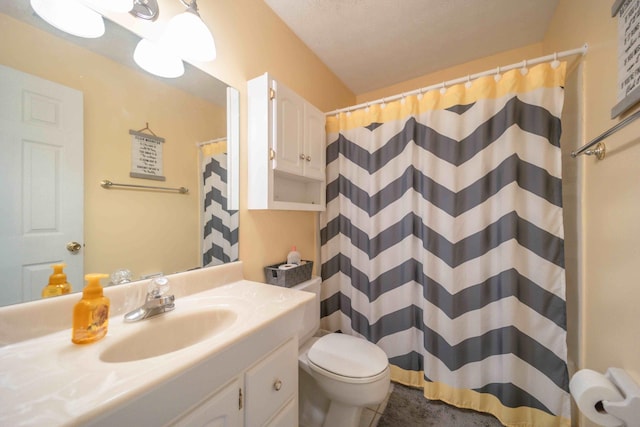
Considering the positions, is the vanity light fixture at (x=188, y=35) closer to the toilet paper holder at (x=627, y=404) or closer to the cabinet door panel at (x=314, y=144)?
the cabinet door panel at (x=314, y=144)

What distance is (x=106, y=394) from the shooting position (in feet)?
1.32

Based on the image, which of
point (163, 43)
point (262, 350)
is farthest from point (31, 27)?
point (262, 350)

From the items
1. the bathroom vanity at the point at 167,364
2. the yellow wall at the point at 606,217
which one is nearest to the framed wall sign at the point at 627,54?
the yellow wall at the point at 606,217

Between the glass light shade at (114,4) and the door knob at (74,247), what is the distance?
2.55 ft

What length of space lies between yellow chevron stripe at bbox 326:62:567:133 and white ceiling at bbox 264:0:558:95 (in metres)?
0.51

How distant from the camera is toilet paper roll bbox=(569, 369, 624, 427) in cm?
69

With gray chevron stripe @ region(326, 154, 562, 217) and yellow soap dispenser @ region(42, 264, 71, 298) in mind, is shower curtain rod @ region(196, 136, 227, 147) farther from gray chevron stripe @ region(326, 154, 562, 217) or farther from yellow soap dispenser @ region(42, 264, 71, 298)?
gray chevron stripe @ region(326, 154, 562, 217)

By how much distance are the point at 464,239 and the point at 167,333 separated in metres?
1.48

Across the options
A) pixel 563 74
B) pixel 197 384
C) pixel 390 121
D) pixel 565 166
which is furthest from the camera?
pixel 390 121

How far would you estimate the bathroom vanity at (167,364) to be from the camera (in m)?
0.40

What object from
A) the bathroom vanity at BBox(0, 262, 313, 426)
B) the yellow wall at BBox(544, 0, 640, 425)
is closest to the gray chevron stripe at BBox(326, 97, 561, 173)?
the yellow wall at BBox(544, 0, 640, 425)

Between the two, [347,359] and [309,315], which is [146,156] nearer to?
[309,315]

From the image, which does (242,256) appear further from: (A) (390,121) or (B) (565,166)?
(B) (565,166)

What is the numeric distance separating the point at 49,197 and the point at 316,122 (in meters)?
1.33
